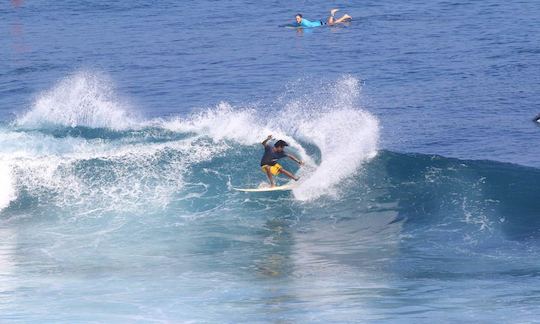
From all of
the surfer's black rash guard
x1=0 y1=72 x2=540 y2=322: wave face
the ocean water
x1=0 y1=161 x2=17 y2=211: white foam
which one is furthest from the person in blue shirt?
the surfer's black rash guard

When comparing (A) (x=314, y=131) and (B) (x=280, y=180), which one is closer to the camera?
(B) (x=280, y=180)

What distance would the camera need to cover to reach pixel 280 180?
1084 inches

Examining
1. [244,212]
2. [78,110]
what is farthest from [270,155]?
[78,110]

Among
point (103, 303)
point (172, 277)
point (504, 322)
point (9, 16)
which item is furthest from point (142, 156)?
point (9, 16)

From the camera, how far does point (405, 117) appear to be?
34562 mm

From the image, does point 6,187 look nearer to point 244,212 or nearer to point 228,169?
point 228,169

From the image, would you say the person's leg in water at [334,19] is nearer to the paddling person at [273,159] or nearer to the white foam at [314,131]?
the white foam at [314,131]

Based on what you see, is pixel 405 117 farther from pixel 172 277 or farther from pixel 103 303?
pixel 103 303

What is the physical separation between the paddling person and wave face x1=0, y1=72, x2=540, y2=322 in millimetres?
796

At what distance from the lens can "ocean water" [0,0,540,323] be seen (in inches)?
802

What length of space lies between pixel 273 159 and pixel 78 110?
34.1ft

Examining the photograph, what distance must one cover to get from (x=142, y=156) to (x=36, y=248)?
18.3 ft

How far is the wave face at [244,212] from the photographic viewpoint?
2155 cm

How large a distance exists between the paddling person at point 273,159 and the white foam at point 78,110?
301 inches
